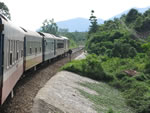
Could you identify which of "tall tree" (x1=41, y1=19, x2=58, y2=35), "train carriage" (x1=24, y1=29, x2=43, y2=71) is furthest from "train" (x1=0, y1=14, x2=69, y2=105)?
"tall tree" (x1=41, y1=19, x2=58, y2=35)

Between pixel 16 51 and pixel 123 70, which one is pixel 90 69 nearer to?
pixel 123 70

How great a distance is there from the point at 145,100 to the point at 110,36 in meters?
26.4

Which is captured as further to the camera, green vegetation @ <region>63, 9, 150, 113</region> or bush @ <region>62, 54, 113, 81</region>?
bush @ <region>62, 54, 113, 81</region>

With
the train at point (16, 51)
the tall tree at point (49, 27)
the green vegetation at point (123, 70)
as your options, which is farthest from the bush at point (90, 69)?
the tall tree at point (49, 27)

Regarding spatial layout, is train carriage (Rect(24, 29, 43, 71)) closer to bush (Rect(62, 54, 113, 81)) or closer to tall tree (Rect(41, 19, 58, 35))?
bush (Rect(62, 54, 113, 81))

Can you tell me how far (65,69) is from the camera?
19.0 meters

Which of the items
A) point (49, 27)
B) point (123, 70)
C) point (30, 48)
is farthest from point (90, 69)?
point (49, 27)

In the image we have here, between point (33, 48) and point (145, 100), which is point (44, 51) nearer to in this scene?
point (33, 48)

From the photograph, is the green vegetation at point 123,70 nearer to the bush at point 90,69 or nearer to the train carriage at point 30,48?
the bush at point 90,69

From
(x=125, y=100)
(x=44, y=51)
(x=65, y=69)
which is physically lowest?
(x=125, y=100)

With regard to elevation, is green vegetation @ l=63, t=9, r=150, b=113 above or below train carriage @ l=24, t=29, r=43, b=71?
below

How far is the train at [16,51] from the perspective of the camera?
561 centimetres

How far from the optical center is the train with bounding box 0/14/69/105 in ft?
18.4

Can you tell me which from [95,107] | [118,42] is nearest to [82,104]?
[95,107]
